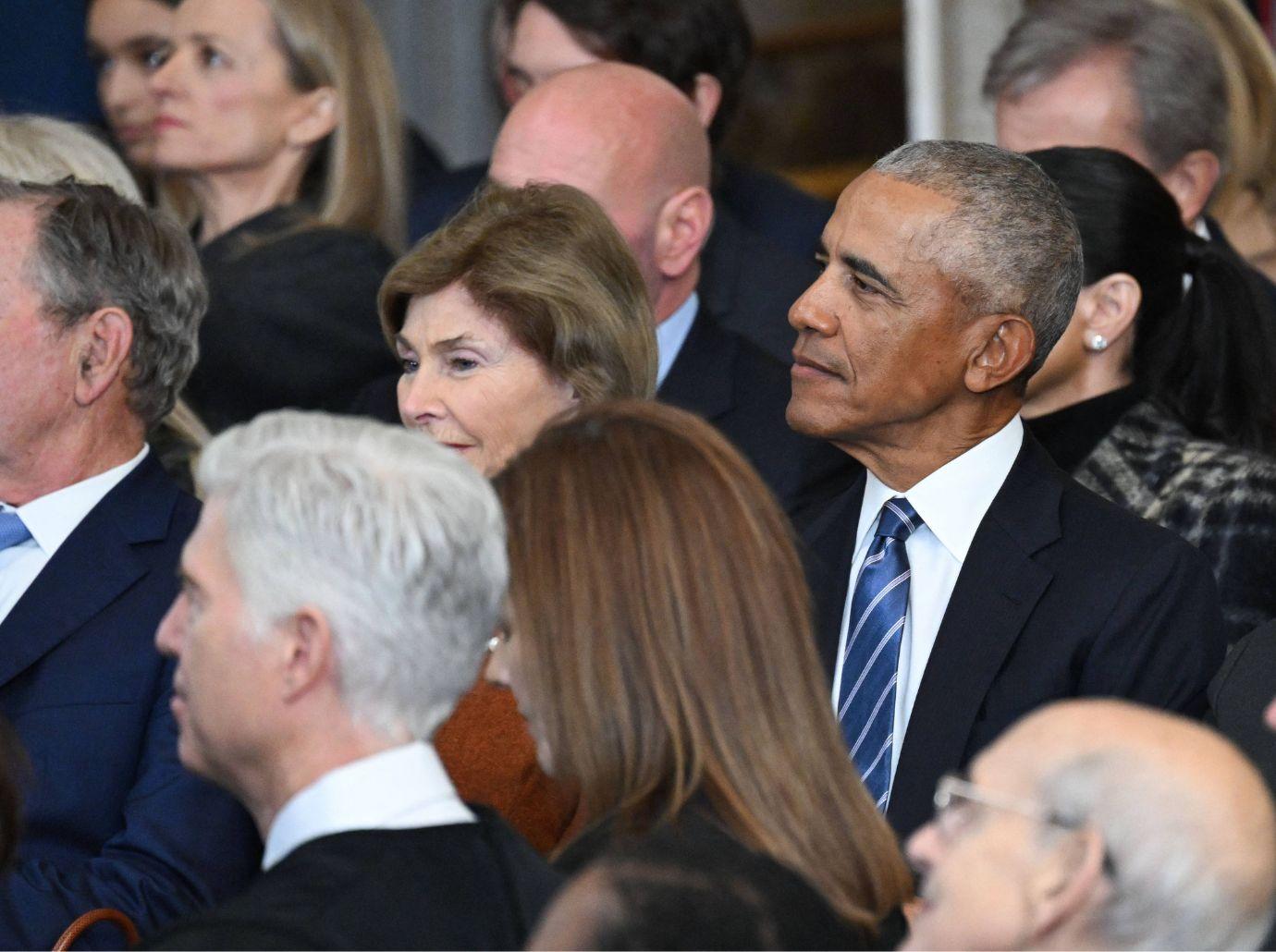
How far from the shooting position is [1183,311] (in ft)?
12.6

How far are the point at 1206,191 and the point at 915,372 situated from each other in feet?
5.06

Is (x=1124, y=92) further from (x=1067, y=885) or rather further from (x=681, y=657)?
Answer: (x=1067, y=885)

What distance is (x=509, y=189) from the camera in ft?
10.6

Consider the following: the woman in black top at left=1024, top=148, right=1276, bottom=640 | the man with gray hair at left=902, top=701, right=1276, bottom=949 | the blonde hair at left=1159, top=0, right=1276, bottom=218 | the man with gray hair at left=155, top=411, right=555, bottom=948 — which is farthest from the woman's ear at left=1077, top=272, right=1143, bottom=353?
the man with gray hair at left=902, top=701, right=1276, bottom=949

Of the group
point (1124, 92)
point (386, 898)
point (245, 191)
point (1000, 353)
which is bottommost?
point (245, 191)

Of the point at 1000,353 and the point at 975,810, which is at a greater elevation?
the point at 975,810

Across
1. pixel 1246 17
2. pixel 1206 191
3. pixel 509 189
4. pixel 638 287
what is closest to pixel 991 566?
Result: pixel 638 287

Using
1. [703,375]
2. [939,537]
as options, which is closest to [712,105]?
[703,375]

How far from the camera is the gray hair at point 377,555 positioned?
2.04 meters

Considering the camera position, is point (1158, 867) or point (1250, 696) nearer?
point (1158, 867)

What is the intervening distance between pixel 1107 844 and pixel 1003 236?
161 cm

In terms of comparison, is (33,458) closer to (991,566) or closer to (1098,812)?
(991,566)

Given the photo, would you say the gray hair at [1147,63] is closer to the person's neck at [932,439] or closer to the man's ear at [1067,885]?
the person's neck at [932,439]

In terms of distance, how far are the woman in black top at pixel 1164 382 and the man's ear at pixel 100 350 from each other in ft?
5.38
